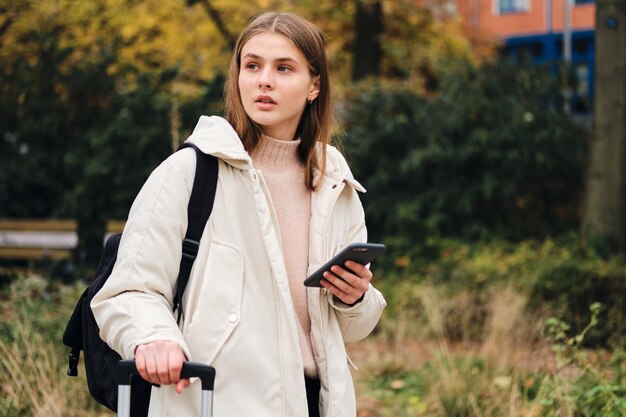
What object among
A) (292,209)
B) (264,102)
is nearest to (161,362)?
(292,209)

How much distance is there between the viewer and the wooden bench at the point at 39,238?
450 inches

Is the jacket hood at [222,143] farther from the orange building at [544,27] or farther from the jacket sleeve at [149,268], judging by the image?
the orange building at [544,27]

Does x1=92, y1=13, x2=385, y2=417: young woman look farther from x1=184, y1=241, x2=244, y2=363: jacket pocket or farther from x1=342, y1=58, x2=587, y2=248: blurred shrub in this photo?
x1=342, y1=58, x2=587, y2=248: blurred shrub

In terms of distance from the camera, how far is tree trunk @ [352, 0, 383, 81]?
1645cm

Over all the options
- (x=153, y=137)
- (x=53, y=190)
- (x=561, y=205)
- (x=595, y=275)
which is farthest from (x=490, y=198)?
(x=53, y=190)

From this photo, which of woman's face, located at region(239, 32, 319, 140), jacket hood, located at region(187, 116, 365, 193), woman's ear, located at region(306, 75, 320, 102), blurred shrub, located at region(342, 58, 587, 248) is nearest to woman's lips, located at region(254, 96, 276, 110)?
woman's face, located at region(239, 32, 319, 140)

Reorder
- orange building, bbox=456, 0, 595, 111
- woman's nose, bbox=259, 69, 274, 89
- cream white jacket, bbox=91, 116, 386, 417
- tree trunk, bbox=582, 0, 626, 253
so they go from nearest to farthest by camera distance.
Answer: cream white jacket, bbox=91, 116, 386, 417, woman's nose, bbox=259, 69, 274, 89, tree trunk, bbox=582, 0, 626, 253, orange building, bbox=456, 0, 595, 111

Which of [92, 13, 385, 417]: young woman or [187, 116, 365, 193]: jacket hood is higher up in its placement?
[187, 116, 365, 193]: jacket hood

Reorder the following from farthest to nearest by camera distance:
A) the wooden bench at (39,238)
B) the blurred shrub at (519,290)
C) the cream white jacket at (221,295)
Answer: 1. the wooden bench at (39,238)
2. the blurred shrub at (519,290)
3. the cream white jacket at (221,295)

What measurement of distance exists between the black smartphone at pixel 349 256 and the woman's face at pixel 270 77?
1.62 feet

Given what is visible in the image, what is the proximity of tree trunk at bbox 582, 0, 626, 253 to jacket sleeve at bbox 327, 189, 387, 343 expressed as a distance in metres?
8.78

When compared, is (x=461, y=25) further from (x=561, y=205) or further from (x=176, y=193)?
(x=176, y=193)

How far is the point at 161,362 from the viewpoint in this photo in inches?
83.3

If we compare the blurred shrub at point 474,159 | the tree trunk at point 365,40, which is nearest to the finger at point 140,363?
the blurred shrub at point 474,159
